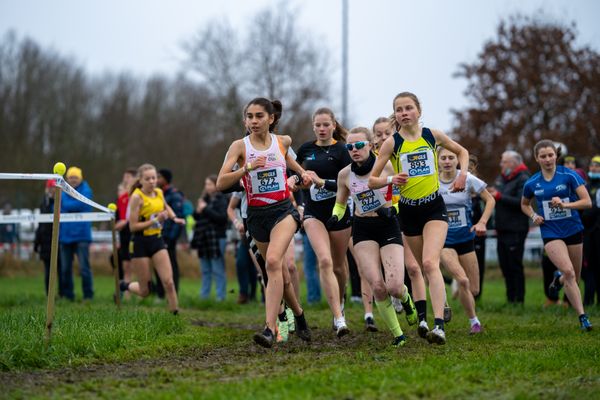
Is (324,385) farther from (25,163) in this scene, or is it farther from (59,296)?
(25,163)

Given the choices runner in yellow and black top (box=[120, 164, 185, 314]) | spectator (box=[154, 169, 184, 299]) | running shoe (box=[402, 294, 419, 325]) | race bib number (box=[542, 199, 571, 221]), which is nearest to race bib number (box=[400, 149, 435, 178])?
running shoe (box=[402, 294, 419, 325])

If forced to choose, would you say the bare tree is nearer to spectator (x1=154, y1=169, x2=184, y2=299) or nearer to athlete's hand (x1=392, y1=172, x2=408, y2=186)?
spectator (x1=154, y1=169, x2=184, y2=299)

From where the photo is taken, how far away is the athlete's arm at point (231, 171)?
838 centimetres

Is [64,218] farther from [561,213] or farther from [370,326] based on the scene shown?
[561,213]

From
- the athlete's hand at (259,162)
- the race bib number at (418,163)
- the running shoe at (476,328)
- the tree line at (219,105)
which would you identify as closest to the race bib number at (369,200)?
the race bib number at (418,163)

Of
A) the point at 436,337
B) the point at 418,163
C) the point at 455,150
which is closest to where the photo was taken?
the point at 436,337

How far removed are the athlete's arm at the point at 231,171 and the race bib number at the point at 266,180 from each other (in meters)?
0.19

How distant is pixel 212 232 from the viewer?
1706 centimetres

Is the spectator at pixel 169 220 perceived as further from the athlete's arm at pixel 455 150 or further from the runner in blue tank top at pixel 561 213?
the athlete's arm at pixel 455 150

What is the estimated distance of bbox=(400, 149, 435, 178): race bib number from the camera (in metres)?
8.98

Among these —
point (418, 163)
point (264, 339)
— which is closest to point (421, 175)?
point (418, 163)

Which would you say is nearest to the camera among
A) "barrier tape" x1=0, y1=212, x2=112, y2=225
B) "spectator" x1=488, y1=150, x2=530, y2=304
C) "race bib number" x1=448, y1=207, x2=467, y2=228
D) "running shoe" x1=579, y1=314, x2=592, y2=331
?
"running shoe" x1=579, y1=314, x2=592, y2=331

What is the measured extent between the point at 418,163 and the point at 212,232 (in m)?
8.66

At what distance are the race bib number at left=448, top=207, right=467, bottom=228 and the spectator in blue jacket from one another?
763cm
